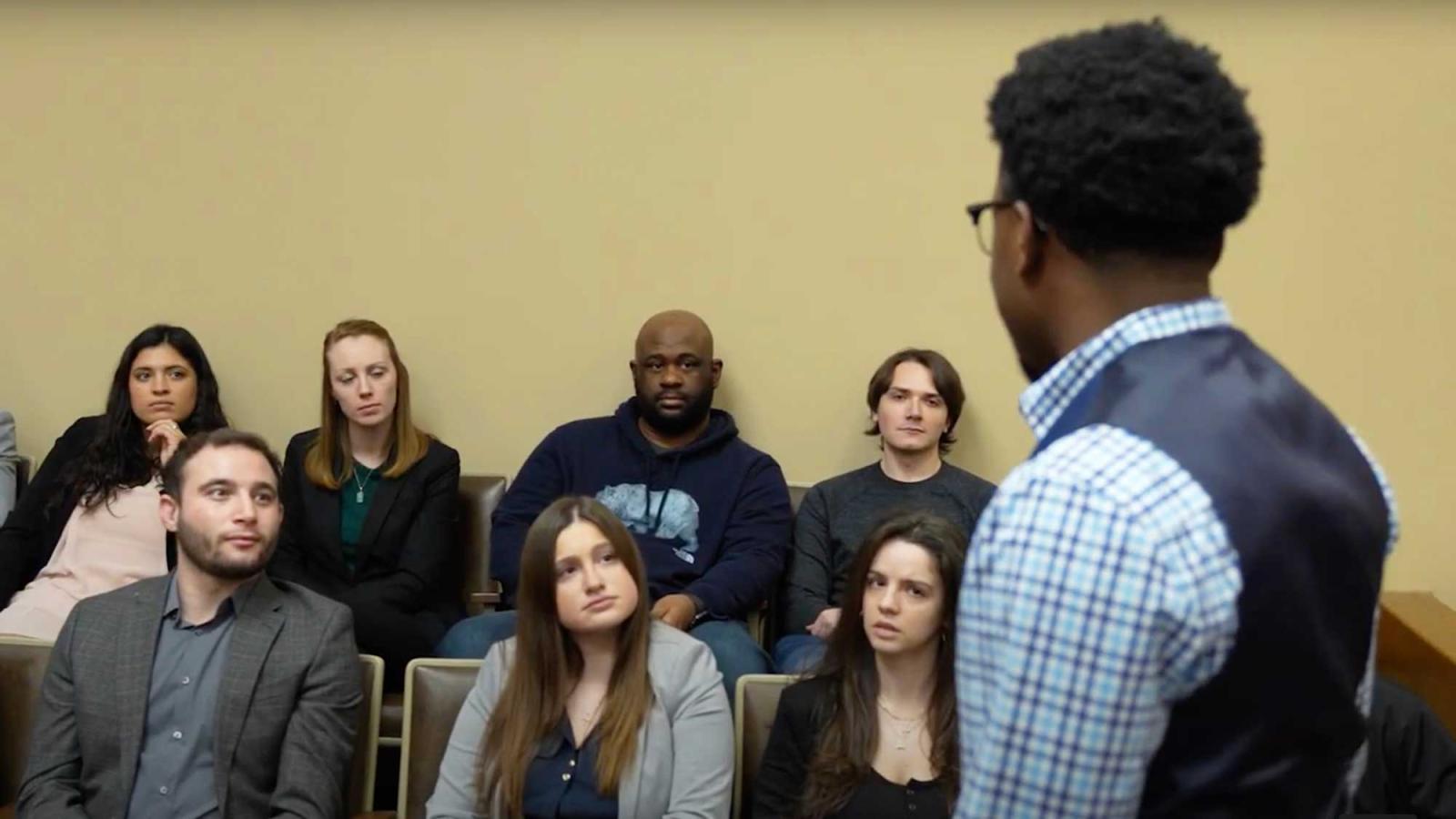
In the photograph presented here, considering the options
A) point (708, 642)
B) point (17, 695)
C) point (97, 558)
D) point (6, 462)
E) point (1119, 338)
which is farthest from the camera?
point (6, 462)

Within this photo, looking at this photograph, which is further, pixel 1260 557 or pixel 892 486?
pixel 892 486

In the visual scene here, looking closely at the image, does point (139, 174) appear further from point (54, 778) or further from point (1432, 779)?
point (1432, 779)

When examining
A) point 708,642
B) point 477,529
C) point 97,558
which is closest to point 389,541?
point 477,529

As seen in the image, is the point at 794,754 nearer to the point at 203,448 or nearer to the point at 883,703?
the point at 883,703

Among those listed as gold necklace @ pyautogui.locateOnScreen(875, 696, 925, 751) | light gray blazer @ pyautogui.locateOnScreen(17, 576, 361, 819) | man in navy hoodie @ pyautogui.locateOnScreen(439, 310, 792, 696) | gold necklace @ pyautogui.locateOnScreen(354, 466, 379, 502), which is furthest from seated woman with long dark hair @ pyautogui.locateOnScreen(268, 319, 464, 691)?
gold necklace @ pyautogui.locateOnScreen(875, 696, 925, 751)

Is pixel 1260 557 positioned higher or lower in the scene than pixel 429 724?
higher

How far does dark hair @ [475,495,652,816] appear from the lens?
2438 millimetres

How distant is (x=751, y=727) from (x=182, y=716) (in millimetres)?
966

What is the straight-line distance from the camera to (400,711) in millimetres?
3049

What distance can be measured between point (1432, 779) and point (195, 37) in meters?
3.35

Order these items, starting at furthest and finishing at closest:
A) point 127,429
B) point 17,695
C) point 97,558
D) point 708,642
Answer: point 127,429, point 97,558, point 708,642, point 17,695

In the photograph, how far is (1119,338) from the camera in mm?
988

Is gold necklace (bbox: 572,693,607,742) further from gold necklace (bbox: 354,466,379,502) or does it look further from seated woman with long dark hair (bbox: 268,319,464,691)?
gold necklace (bbox: 354,466,379,502)

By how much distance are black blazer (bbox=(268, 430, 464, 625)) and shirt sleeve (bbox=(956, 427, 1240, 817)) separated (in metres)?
2.64
